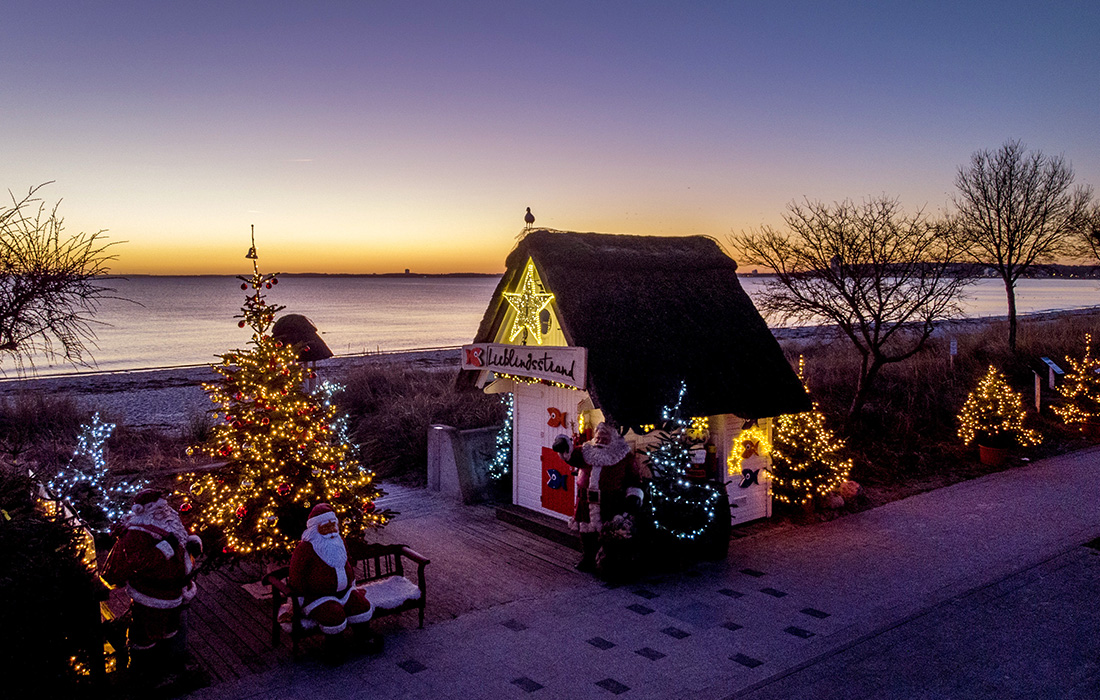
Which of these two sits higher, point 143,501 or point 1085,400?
point 143,501

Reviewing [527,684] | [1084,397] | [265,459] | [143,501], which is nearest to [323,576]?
[143,501]

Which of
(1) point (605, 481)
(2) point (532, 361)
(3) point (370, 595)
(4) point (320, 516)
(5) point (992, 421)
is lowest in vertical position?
(3) point (370, 595)

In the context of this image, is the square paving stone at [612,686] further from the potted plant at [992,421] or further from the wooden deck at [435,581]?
the potted plant at [992,421]

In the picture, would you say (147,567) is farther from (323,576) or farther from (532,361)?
(532,361)

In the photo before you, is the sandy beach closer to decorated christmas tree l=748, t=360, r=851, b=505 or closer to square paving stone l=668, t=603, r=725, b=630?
decorated christmas tree l=748, t=360, r=851, b=505

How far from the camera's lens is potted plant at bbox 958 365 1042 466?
15570 millimetres

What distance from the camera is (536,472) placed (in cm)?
1211

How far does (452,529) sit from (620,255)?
517 centimetres

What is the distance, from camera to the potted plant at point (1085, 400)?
18.1 meters

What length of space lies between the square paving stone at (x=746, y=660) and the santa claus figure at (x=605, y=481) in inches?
97.8

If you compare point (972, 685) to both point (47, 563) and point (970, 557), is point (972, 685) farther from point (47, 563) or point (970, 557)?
point (47, 563)

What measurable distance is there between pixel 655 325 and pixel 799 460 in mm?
3471

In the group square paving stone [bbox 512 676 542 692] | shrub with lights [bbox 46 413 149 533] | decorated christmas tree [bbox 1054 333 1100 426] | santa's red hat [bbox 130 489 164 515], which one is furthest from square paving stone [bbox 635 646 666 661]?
decorated christmas tree [bbox 1054 333 1100 426]

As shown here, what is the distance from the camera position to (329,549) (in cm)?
728
